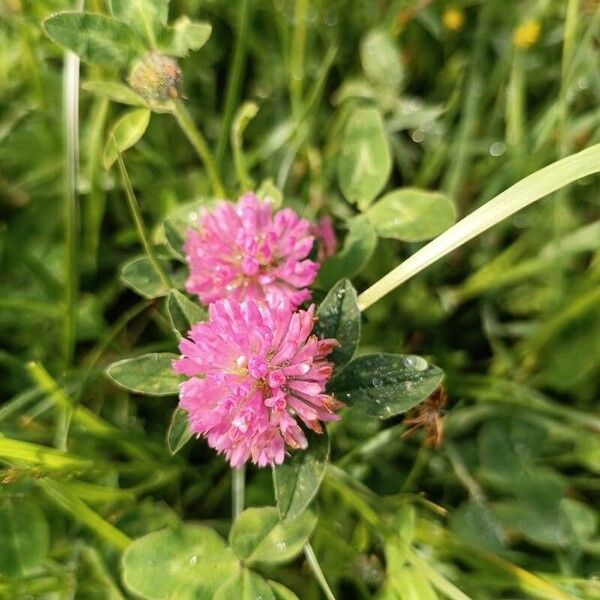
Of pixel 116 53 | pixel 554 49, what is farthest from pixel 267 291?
pixel 554 49

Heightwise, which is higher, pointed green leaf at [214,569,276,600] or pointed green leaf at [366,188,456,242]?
pointed green leaf at [366,188,456,242]

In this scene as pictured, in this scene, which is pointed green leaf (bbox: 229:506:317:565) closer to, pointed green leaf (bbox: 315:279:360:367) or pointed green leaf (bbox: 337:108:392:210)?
pointed green leaf (bbox: 315:279:360:367)

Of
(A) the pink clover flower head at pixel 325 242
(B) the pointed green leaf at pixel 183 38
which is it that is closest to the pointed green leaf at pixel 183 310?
(A) the pink clover flower head at pixel 325 242

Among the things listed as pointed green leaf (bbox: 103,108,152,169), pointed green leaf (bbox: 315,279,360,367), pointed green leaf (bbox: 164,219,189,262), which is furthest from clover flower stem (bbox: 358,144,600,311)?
pointed green leaf (bbox: 103,108,152,169)

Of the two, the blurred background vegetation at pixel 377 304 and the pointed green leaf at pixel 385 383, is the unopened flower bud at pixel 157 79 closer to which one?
the blurred background vegetation at pixel 377 304

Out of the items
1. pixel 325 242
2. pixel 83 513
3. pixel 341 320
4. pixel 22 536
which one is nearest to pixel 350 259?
pixel 325 242

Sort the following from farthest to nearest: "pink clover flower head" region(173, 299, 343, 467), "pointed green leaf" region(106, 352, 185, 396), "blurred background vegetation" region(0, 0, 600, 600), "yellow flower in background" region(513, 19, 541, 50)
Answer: "yellow flower in background" region(513, 19, 541, 50) → "blurred background vegetation" region(0, 0, 600, 600) → "pointed green leaf" region(106, 352, 185, 396) → "pink clover flower head" region(173, 299, 343, 467)
